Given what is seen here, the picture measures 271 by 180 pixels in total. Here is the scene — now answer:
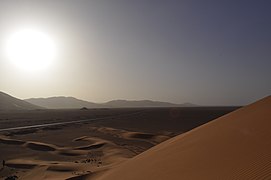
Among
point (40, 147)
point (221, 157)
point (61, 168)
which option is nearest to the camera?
point (221, 157)

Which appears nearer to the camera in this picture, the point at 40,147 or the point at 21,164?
the point at 21,164

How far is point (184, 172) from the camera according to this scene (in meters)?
6.60

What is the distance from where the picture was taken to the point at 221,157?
6590mm

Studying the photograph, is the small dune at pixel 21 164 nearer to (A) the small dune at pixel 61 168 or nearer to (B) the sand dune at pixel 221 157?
(A) the small dune at pixel 61 168

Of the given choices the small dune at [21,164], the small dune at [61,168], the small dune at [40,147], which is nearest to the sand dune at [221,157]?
the small dune at [61,168]

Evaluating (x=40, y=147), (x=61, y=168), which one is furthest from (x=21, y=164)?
(x=40, y=147)

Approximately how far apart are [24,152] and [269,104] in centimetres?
1402

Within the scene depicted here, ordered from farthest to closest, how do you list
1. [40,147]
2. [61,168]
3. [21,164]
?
1. [40,147]
2. [21,164]
3. [61,168]

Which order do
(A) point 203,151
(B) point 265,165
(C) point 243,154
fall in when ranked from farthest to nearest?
(A) point 203,151
(C) point 243,154
(B) point 265,165

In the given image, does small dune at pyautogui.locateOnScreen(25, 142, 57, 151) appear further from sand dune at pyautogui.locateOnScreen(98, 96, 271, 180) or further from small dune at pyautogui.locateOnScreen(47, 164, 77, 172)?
sand dune at pyautogui.locateOnScreen(98, 96, 271, 180)

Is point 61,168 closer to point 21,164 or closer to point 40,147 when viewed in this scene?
point 21,164

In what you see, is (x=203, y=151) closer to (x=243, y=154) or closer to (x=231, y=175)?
(x=243, y=154)

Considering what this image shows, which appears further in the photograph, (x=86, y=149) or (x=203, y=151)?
(x=86, y=149)

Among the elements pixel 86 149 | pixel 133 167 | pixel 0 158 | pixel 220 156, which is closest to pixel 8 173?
pixel 0 158
